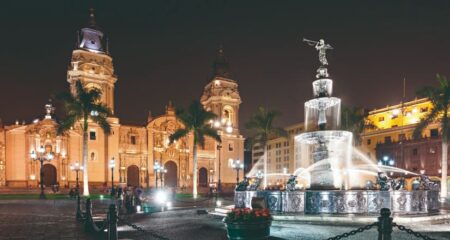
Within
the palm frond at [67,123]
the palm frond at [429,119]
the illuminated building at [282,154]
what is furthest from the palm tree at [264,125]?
the illuminated building at [282,154]

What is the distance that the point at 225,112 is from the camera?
235 feet

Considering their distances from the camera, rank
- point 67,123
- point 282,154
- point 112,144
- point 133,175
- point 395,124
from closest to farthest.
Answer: point 67,123 < point 112,144 < point 395,124 < point 133,175 < point 282,154

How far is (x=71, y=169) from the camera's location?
185 feet

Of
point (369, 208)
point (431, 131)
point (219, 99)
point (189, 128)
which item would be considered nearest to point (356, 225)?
point (369, 208)

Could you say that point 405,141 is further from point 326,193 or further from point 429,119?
point 326,193

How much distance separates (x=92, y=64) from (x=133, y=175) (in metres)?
19.5

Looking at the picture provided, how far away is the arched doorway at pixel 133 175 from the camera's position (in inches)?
2539

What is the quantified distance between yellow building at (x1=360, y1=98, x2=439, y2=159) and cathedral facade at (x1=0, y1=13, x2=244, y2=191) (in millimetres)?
23789

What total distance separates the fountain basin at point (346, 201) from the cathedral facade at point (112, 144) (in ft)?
109

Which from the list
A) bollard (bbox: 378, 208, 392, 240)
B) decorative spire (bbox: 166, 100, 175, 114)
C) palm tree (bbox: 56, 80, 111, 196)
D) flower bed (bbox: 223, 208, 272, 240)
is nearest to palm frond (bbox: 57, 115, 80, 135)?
palm tree (bbox: 56, 80, 111, 196)

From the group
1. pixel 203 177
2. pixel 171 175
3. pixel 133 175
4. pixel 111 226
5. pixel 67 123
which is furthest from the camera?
pixel 203 177

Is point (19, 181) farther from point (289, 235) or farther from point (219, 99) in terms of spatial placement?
point (289, 235)

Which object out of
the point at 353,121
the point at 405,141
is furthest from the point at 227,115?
the point at 405,141

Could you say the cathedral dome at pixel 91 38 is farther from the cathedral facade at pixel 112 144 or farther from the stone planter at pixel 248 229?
the stone planter at pixel 248 229
